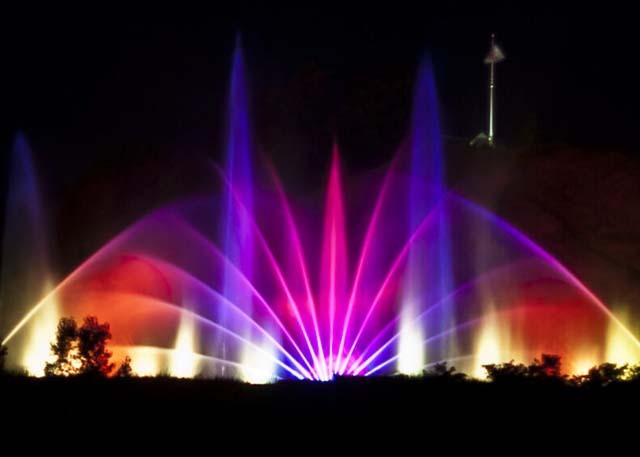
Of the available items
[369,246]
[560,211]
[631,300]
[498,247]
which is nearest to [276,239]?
[369,246]

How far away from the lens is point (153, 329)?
23844mm

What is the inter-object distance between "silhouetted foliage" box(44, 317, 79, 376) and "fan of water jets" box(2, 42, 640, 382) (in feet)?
7.69

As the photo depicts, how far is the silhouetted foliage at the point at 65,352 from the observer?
18.2 m

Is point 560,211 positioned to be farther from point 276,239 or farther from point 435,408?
point 435,408

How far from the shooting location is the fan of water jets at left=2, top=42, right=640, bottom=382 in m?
22.0

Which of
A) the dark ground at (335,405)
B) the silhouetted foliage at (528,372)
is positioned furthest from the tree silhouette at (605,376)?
the dark ground at (335,405)

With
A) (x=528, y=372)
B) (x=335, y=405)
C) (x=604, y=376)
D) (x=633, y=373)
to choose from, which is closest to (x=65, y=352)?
(x=335, y=405)

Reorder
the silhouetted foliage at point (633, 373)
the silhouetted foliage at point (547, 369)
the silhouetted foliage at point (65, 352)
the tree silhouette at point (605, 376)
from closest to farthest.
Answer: the tree silhouette at point (605, 376)
the silhouetted foliage at point (547, 369)
the silhouetted foliage at point (633, 373)
the silhouetted foliage at point (65, 352)

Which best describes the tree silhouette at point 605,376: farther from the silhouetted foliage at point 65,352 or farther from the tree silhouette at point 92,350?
the silhouetted foliage at point 65,352

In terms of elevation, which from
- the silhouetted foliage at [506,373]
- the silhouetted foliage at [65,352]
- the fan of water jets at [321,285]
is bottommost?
the silhouetted foliage at [506,373]

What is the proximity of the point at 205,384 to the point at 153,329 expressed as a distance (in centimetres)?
958

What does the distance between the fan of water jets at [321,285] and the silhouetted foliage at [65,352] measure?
2343mm

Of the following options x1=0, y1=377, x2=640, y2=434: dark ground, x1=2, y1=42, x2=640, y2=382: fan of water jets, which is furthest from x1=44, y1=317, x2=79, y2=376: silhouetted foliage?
x1=0, y1=377, x2=640, y2=434: dark ground

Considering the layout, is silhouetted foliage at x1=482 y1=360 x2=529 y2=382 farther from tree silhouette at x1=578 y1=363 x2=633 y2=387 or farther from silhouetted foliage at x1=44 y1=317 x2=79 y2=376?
silhouetted foliage at x1=44 y1=317 x2=79 y2=376
